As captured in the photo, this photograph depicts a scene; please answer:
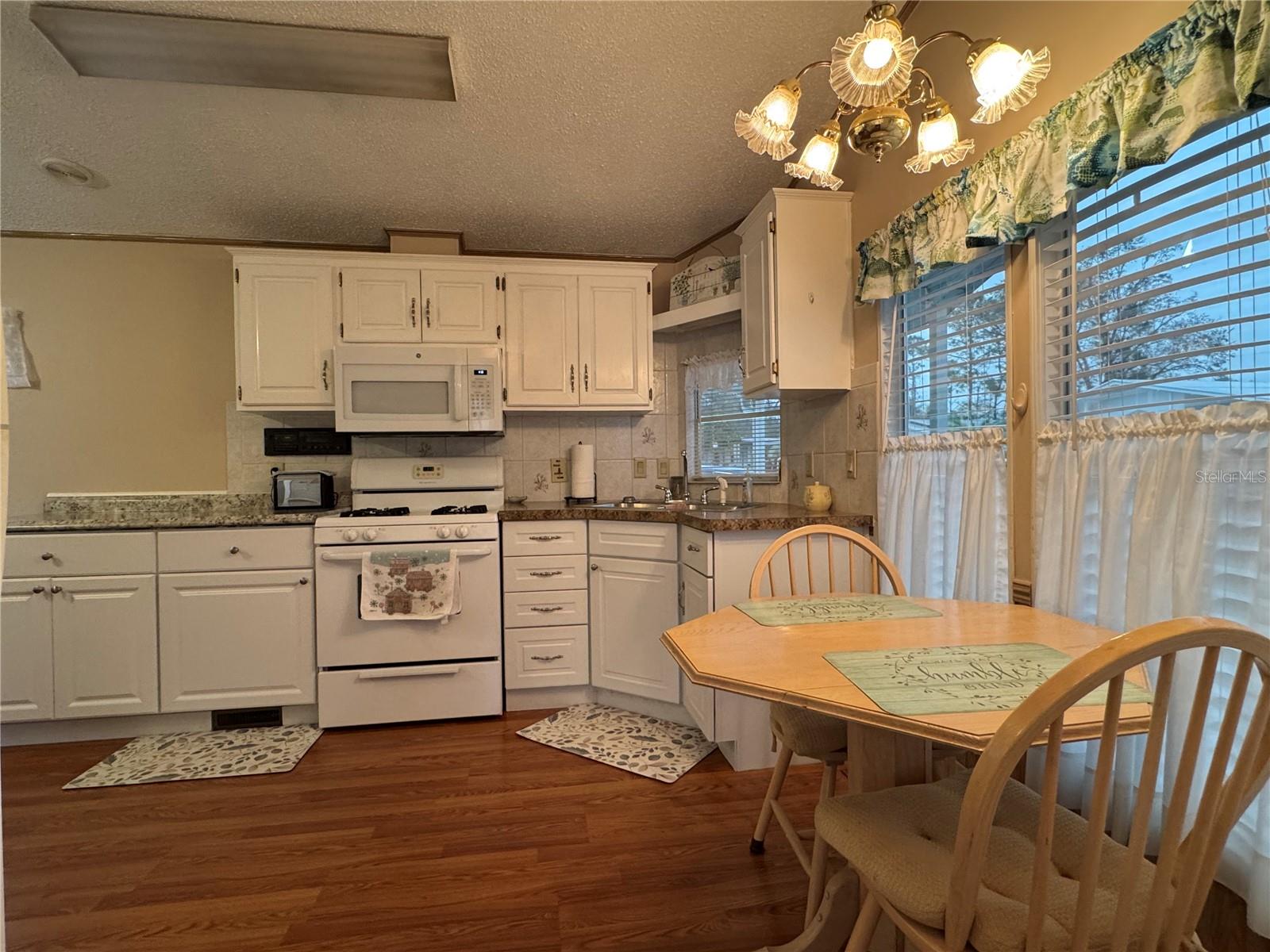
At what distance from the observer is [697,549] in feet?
7.24

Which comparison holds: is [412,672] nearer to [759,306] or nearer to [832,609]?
[832,609]

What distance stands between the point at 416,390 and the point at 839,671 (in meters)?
2.37

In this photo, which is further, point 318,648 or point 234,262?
point 234,262

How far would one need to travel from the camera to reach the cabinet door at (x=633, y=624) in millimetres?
2436

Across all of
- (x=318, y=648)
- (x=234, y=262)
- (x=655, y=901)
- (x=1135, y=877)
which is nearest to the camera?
(x=1135, y=877)

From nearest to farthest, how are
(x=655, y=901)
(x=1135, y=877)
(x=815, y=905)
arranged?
(x=1135, y=877) < (x=815, y=905) < (x=655, y=901)

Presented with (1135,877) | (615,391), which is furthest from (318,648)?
(1135,877)

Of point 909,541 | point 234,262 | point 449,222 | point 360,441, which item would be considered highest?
point 449,222

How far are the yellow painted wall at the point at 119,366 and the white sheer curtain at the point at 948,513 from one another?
3.28 metres

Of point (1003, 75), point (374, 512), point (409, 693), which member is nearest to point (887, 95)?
point (1003, 75)

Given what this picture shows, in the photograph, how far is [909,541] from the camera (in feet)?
6.50

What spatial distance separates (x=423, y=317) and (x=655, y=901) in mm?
2587

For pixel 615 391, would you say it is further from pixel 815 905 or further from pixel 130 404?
pixel 130 404
